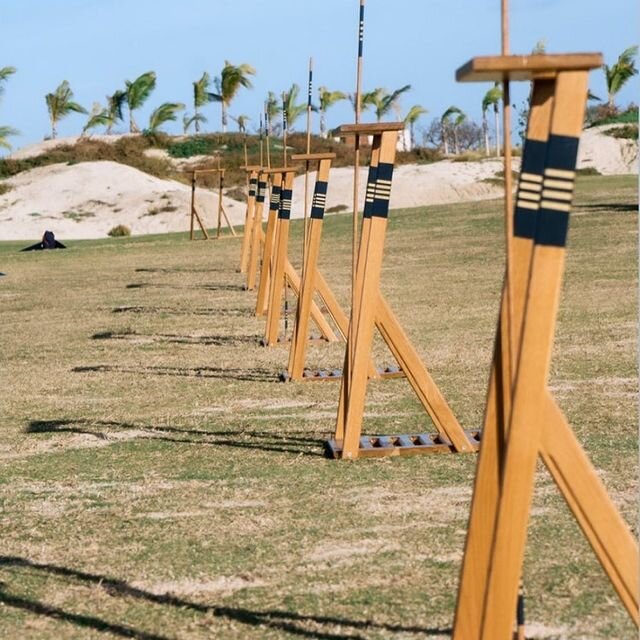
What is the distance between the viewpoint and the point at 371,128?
27.2ft

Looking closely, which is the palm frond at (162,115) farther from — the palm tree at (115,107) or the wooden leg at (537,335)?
the wooden leg at (537,335)

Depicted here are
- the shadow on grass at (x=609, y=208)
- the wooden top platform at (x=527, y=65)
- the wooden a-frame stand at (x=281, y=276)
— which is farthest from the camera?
the shadow on grass at (x=609, y=208)

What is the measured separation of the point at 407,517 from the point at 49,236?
33.8 metres

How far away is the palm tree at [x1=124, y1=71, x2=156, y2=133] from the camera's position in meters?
73.8

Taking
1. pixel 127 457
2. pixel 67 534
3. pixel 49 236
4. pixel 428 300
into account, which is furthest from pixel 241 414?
pixel 49 236

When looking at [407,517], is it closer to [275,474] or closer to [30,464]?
[275,474]

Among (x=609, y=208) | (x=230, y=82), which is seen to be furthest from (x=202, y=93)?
(x=609, y=208)

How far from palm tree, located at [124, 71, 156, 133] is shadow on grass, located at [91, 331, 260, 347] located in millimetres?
58128

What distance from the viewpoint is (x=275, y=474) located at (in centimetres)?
807

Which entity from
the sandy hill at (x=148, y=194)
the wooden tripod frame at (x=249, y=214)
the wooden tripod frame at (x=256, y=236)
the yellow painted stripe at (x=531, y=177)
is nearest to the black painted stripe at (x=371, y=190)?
the yellow painted stripe at (x=531, y=177)

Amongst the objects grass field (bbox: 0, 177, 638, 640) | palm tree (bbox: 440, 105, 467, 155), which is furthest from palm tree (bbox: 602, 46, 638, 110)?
grass field (bbox: 0, 177, 638, 640)

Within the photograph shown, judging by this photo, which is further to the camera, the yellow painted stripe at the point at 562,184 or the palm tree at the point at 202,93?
the palm tree at the point at 202,93

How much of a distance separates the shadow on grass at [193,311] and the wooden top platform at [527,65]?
1463 centimetres

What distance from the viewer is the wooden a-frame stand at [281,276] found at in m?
14.1
